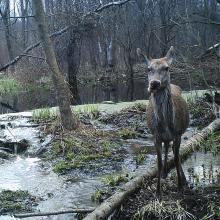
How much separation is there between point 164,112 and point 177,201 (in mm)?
1219

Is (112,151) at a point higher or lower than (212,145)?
lower

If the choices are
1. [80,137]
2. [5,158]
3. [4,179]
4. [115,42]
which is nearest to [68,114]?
[80,137]

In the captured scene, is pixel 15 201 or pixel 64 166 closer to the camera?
pixel 15 201

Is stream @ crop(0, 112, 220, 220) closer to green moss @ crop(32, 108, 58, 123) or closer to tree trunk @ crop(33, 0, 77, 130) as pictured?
tree trunk @ crop(33, 0, 77, 130)

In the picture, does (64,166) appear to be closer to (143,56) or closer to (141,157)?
(141,157)

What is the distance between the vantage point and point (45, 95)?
1003 inches

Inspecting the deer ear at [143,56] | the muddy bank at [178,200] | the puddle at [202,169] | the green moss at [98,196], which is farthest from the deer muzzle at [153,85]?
the green moss at [98,196]

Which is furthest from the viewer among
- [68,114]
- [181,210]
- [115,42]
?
[115,42]

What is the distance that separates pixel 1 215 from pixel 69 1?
20.2 meters

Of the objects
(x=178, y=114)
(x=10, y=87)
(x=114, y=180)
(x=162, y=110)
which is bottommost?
(x=114, y=180)

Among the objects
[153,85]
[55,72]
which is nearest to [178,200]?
[153,85]

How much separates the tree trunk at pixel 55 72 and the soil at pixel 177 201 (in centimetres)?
507

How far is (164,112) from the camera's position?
21.8ft

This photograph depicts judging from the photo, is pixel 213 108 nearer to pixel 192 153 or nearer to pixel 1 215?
pixel 192 153
